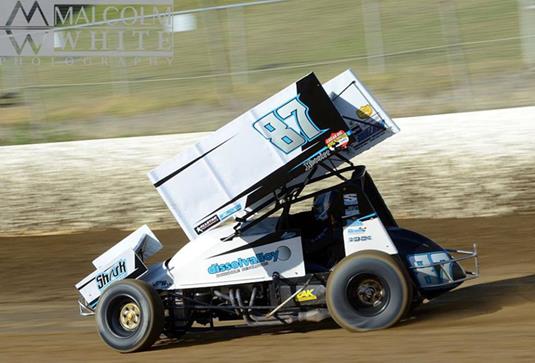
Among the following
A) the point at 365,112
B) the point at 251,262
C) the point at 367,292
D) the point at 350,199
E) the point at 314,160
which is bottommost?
the point at 367,292

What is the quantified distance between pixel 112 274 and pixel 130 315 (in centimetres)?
49

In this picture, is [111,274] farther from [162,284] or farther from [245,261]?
[245,261]

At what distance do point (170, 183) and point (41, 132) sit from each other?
11.7 meters

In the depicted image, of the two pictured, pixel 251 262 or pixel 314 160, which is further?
pixel 251 262

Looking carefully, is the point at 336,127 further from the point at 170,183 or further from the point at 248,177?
the point at 170,183

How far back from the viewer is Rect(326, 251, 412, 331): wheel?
840 cm

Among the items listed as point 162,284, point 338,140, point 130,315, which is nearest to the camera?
point 338,140

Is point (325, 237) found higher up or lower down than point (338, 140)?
lower down

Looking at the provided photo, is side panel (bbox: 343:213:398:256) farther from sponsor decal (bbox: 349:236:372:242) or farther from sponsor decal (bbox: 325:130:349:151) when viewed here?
sponsor decal (bbox: 325:130:349:151)

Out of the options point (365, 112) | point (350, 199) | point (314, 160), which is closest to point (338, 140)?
point (314, 160)

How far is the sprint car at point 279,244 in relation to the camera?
27.9 ft

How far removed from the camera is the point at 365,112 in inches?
347

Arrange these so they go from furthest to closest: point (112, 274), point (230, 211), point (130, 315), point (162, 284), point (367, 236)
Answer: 1. point (112, 274)
2. point (162, 284)
3. point (130, 315)
4. point (367, 236)
5. point (230, 211)

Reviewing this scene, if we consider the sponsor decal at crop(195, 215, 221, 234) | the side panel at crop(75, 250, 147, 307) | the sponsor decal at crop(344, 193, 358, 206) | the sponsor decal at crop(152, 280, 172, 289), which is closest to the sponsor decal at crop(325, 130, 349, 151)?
the sponsor decal at crop(344, 193, 358, 206)
